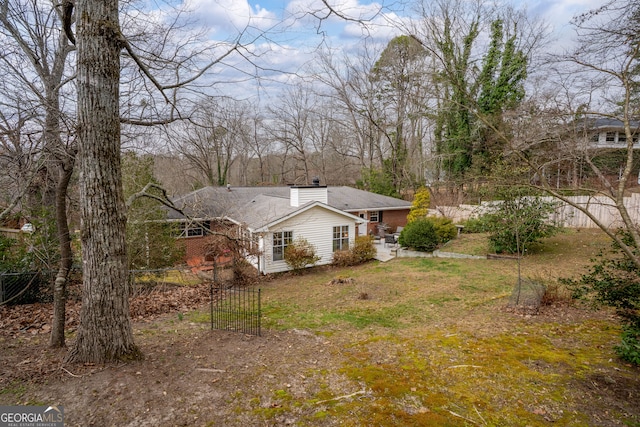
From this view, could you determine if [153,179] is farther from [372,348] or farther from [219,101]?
[372,348]

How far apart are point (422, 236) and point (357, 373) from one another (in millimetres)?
12397

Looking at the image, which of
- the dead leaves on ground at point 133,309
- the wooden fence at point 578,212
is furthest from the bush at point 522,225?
the dead leaves on ground at point 133,309

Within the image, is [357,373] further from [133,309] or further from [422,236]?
[422,236]

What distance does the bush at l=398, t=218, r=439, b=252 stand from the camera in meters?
16.0

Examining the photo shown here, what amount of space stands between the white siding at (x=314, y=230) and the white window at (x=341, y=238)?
0.17m

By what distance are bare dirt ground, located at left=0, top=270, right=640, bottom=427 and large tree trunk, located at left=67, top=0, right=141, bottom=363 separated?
Result: 483 millimetres

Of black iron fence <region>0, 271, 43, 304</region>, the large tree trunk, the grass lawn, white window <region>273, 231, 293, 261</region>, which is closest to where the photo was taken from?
the grass lawn

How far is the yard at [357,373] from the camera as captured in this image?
11.4 feet

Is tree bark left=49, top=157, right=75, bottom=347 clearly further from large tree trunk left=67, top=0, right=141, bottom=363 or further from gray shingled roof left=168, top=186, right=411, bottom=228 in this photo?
gray shingled roof left=168, top=186, right=411, bottom=228

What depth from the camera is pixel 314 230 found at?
50.5 feet

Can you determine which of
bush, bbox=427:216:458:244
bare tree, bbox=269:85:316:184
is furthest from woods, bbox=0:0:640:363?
bare tree, bbox=269:85:316:184

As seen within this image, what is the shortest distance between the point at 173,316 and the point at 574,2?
10.5 metres

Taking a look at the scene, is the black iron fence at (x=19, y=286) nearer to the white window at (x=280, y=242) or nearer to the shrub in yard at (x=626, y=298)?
the white window at (x=280, y=242)

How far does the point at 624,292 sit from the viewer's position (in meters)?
4.70
